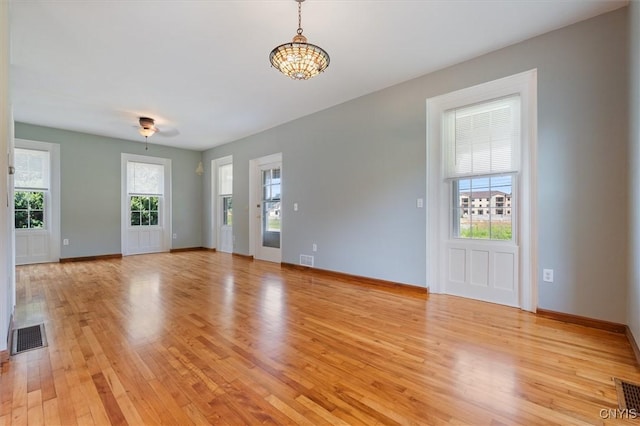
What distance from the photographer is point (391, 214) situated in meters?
4.01

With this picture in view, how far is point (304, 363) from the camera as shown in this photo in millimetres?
1975

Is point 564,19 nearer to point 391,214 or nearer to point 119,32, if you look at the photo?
point 391,214

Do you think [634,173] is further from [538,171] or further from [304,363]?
[304,363]

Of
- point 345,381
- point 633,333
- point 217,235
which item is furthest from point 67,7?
point 217,235

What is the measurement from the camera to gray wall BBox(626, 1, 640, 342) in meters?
2.11

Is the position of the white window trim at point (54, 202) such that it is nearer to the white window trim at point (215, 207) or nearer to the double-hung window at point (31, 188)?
the double-hung window at point (31, 188)

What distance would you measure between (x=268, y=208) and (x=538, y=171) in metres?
4.75

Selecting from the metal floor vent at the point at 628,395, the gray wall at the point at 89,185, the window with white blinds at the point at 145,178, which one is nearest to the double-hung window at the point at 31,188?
the gray wall at the point at 89,185

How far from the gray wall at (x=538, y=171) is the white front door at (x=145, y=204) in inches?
147

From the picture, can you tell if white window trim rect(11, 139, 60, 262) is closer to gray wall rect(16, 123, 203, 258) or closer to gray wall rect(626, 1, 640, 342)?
gray wall rect(16, 123, 203, 258)

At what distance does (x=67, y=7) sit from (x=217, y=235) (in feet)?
19.2

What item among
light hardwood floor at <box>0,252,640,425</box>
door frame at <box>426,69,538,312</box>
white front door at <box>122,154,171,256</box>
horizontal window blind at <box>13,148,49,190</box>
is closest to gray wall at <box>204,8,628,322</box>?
door frame at <box>426,69,538,312</box>

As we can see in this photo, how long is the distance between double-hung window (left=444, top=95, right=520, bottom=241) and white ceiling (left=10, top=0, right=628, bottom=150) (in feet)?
2.17

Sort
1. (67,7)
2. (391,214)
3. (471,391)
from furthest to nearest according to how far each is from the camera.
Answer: (391,214) < (67,7) < (471,391)
